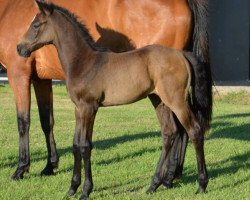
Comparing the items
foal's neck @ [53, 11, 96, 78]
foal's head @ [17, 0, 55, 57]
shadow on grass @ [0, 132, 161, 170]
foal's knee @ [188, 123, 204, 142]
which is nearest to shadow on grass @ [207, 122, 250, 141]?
shadow on grass @ [0, 132, 161, 170]

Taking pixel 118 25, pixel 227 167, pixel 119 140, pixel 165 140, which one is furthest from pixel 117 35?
pixel 119 140

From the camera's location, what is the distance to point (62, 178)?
22.4 feet

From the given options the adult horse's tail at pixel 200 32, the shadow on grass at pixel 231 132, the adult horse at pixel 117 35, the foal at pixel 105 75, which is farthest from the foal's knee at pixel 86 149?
the shadow on grass at pixel 231 132

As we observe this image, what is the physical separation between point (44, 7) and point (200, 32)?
1753 millimetres

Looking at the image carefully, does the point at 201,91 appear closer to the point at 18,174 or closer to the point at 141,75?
the point at 141,75

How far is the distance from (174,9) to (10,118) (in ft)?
20.1

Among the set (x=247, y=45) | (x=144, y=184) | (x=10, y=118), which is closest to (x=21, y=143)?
(x=144, y=184)

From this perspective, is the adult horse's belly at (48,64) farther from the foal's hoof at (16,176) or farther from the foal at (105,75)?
the foal's hoof at (16,176)

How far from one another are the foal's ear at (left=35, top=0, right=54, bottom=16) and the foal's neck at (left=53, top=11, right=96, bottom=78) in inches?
3.2

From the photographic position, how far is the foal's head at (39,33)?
19.6 ft

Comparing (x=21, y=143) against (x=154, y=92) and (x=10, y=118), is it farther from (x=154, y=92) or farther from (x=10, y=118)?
(x=10, y=118)

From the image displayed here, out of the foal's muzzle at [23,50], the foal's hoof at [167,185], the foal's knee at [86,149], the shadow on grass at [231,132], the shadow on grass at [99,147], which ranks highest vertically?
the foal's muzzle at [23,50]

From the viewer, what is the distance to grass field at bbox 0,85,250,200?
20.4 ft

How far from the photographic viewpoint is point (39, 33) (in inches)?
236
